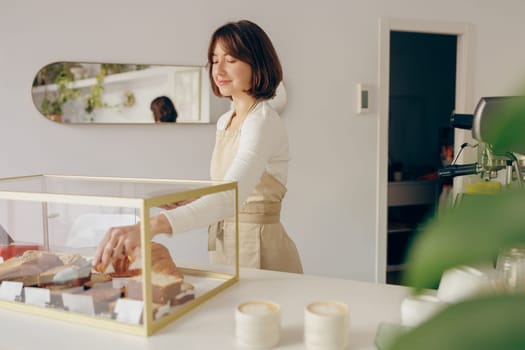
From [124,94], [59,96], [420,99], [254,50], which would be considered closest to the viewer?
[254,50]

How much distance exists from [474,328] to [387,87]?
3.36 meters

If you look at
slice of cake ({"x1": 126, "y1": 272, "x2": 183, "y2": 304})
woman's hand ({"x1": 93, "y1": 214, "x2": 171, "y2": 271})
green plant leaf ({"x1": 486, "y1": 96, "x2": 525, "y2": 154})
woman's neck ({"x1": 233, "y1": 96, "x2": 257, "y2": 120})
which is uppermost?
woman's neck ({"x1": 233, "y1": 96, "x2": 257, "y2": 120})

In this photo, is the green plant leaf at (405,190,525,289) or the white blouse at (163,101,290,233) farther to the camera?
the white blouse at (163,101,290,233)

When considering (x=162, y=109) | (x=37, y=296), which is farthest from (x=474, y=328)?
(x=162, y=109)

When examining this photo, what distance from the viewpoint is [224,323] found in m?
1.01

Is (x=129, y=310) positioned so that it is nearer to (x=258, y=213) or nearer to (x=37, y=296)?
(x=37, y=296)

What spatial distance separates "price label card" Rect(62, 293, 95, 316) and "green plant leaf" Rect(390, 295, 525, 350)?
3.09 feet

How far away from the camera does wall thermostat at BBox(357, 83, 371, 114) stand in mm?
3316

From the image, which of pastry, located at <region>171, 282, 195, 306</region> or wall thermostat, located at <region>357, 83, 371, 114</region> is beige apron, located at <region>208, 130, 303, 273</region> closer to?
pastry, located at <region>171, 282, 195, 306</region>

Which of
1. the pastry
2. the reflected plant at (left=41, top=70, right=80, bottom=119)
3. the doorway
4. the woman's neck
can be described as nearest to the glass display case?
→ the pastry

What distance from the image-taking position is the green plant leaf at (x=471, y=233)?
19 cm

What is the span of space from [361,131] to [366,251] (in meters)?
0.88

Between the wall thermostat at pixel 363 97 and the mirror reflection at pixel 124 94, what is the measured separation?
0.94 metres

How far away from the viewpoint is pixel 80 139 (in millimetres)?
2791
